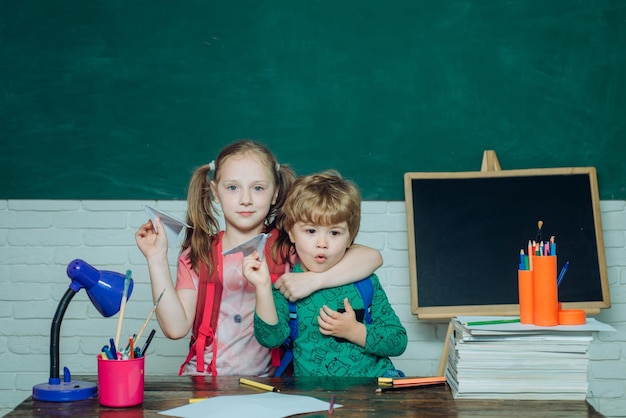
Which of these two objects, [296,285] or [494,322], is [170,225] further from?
[494,322]

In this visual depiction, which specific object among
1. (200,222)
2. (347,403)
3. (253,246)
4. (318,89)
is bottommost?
(347,403)

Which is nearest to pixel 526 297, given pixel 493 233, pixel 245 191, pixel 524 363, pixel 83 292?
pixel 524 363

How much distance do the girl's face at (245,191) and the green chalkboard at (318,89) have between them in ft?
3.80

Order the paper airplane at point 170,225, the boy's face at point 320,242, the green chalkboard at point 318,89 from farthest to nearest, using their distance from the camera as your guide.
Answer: the green chalkboard at point 318,89
the boy's face at point 320,242
the paper airplane at point 170,225

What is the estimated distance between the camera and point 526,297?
1.74 metres

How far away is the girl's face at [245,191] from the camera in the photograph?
7.28 ft

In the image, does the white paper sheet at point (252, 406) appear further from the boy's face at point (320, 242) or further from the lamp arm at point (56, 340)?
the boy's face at point (320, 242)

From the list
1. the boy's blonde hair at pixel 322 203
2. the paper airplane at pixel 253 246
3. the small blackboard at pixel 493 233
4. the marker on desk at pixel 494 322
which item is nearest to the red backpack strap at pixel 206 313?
the boy's blonde hair at pixel 322 203

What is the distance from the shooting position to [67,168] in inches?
136

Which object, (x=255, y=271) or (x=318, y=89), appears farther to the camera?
(x=318, y=89)

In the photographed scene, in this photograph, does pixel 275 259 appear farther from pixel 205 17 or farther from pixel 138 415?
pixel 205 17

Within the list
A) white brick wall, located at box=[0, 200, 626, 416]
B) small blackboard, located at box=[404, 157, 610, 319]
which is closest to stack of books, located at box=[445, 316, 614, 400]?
small blackboard, located at box=[404, 157, 610, 319]

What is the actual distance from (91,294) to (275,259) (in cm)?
68

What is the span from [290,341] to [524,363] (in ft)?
2.25
